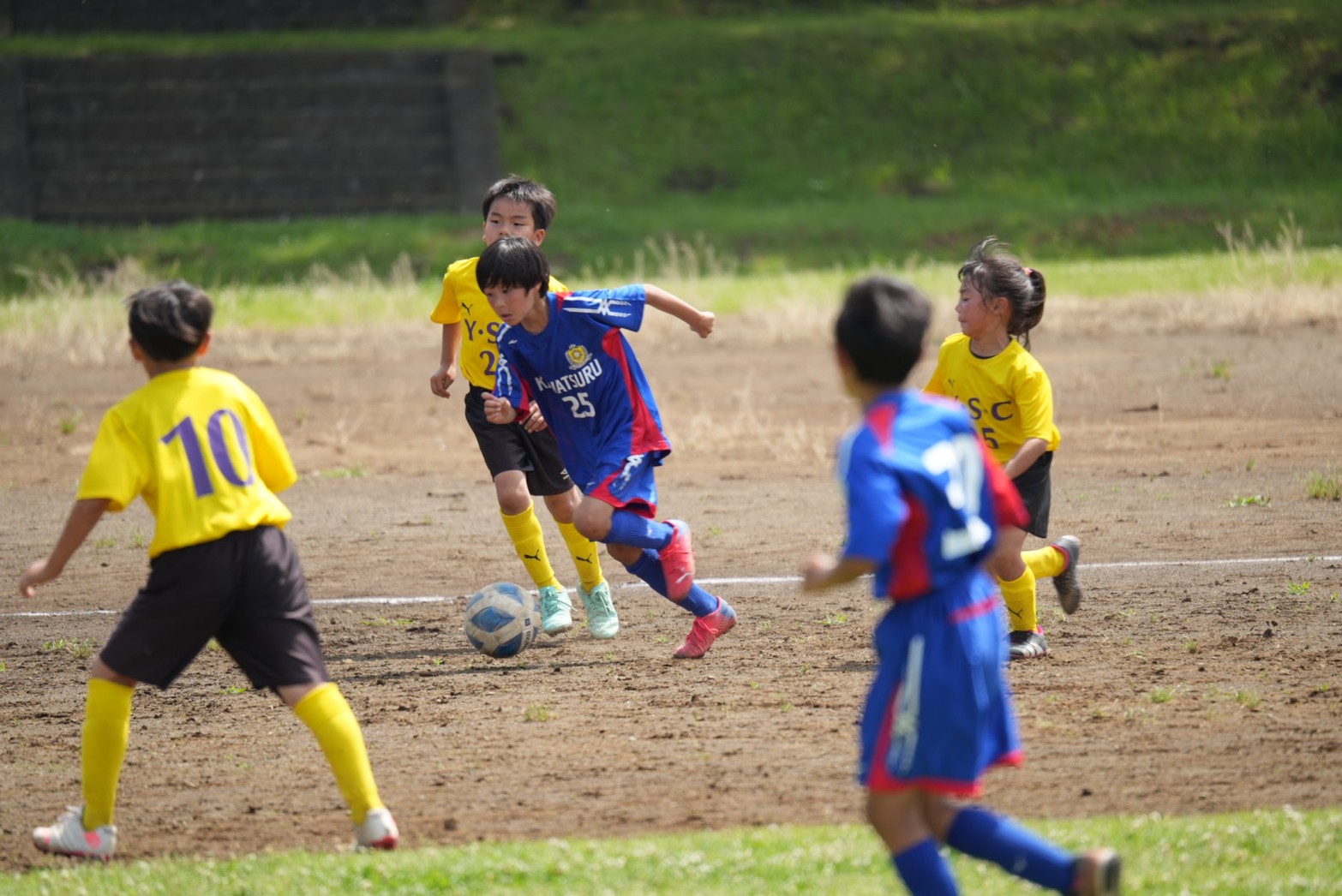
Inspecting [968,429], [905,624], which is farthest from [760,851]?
[968,429]

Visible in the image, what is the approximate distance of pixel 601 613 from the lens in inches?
287

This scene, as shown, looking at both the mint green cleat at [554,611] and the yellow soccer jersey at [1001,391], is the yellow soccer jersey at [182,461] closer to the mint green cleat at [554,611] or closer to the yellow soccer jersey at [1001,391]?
the mint green cleat at [554,611]

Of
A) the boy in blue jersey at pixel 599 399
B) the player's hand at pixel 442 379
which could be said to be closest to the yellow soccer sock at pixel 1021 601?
the boy in blue jersey at pixel 599 399

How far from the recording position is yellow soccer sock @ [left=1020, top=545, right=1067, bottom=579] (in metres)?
6.72

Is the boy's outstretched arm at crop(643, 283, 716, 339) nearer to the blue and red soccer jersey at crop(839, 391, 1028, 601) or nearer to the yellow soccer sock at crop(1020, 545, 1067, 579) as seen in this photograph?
the yellow soccer sock at crop(1020, 545, 1067, 579)

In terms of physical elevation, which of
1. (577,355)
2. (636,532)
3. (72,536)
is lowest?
(636,532)

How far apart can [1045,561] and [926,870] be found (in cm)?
354

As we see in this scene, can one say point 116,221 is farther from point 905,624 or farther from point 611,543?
point 905,624

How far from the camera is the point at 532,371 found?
6.51 metres

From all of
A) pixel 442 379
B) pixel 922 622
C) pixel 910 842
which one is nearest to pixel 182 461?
pixel 922 622

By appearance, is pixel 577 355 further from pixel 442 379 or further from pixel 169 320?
pixel 169 320

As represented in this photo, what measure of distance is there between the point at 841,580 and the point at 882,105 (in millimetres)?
27471

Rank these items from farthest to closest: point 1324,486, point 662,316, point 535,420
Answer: point 662,316 → point 1324,486 → point 535,420

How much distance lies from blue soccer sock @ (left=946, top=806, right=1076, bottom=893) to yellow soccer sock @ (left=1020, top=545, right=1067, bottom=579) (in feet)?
10.8
